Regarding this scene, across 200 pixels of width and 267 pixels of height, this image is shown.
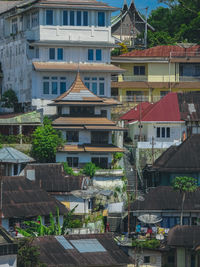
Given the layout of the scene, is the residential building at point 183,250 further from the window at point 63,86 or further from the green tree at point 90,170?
the window at point 63,86

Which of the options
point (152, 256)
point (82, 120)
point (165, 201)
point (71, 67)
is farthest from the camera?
point (71, 67)

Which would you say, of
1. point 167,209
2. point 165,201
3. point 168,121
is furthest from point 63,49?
point 167,209

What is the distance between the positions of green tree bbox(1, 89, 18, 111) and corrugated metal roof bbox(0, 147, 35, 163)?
12.1m

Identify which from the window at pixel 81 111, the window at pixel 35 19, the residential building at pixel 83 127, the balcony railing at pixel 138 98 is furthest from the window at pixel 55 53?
the balcony railing at pixel 138 98

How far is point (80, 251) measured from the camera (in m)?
65.1

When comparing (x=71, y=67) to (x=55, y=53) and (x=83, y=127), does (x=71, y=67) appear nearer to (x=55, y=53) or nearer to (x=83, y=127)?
(x=55, y=53)

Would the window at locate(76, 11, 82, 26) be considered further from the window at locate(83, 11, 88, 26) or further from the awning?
the awning

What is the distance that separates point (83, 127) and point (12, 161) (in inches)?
271

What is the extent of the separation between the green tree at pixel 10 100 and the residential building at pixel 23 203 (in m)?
18.9

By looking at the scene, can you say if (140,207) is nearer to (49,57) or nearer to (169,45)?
(49,57)

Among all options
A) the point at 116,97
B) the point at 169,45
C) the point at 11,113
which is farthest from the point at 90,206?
the point at 169,45

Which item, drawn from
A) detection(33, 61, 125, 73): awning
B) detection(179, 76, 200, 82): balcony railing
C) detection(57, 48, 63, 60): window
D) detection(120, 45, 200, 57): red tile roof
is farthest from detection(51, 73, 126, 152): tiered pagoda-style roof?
detection(120, 45, 200, 57): red tile roof

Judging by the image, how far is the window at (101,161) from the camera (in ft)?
275

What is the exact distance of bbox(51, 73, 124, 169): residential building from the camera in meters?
83.5
